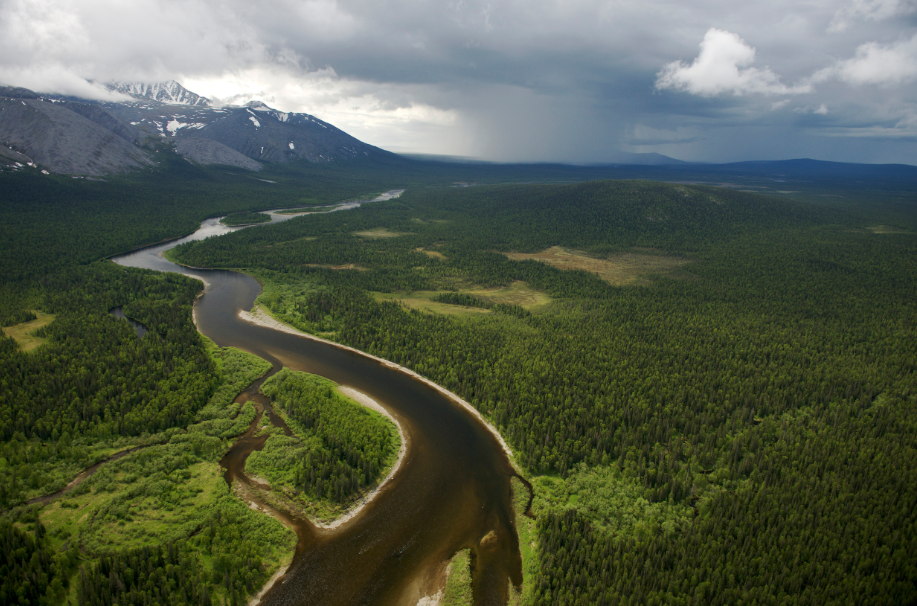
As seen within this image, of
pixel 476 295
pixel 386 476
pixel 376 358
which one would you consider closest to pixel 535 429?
pixel 386 476

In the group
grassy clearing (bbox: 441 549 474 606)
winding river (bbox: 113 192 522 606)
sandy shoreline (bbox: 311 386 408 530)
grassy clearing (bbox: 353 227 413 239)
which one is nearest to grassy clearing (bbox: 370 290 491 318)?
winding river (bbox: 113 192 522 606)

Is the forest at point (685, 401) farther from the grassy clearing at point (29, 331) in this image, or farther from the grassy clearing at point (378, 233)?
the grassy clearing at point (378, 233)

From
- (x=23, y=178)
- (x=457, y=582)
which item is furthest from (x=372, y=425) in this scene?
(x=23, y=178)

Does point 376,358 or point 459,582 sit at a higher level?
point 376,358

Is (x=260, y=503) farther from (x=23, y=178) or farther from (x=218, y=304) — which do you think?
(x=23, y=178)

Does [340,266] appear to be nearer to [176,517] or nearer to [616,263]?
[616,263]

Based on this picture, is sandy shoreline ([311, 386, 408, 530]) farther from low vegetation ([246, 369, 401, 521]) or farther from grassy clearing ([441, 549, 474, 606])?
grassy clearing ([441, 549, 474, 606])
